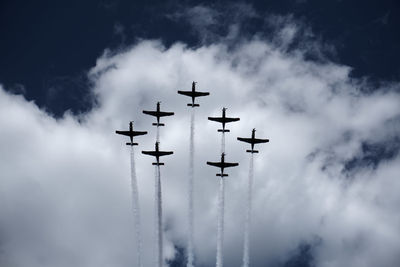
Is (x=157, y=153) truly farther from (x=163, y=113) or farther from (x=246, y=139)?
(x=246, y=139)

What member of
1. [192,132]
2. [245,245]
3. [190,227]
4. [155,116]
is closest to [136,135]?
[155,116]

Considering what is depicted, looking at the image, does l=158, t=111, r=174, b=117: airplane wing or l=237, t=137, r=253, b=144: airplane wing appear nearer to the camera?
l=158, t=111, r=174, b=117: airplane wing

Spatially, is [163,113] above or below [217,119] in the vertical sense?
above

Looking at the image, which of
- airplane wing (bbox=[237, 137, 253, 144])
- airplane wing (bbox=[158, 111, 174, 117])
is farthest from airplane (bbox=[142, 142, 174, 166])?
airplane wing (bbox=[237, 137, 253, 144])

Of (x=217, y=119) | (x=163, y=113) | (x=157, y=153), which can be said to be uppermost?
(x=163, y=113)

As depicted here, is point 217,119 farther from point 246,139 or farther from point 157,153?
point 157,153

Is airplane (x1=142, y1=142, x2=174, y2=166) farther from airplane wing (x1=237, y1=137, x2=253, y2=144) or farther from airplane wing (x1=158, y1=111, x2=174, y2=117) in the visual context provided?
airplane wing (x1=237, y1=137, x2=253, y2=144)

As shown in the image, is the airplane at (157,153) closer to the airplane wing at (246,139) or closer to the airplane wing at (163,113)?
the airplane wing at (163,113)

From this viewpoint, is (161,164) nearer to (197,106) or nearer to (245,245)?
(197,106)

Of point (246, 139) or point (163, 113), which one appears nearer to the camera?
point (163, 113)

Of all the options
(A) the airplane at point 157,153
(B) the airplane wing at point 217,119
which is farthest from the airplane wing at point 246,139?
(A) the airplane at point 157,153

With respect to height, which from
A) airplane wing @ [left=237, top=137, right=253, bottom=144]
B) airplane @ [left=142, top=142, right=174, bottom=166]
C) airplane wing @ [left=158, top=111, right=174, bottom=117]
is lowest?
airplane @ [left=142, top=142, right=174, bottom=166]

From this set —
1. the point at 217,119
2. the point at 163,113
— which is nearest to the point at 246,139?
the point at 217,119

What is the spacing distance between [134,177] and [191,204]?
16.8 meters
